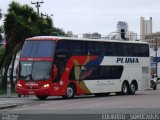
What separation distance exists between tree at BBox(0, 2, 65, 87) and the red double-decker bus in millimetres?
15095

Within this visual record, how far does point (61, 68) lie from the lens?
116 ft

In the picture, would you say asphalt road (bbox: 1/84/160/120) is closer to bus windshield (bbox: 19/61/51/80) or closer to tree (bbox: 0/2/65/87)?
bus windshield (bbox: 19/61/51/80)

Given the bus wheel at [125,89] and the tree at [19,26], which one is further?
the tree at [19,26]

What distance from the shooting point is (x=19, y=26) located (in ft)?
177

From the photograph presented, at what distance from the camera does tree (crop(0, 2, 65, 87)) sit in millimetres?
53969

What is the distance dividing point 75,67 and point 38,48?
2808 millimetres

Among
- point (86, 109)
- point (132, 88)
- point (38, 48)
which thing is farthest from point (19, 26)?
point (86, 109)

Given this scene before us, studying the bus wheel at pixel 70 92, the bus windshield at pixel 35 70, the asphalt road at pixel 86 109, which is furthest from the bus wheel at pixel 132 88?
the asphalt road at pixel 86 109

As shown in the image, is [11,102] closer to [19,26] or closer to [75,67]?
[75,67]

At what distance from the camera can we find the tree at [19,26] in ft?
177

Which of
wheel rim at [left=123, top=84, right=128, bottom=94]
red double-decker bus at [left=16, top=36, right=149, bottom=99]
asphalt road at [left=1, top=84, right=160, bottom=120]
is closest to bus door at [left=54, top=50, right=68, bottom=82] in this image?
red double-decker bus at [left=16, top=36, right=149, bottom=99]

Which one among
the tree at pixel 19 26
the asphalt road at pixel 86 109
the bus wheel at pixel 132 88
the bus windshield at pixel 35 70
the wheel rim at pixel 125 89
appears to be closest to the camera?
the asphalt road at pixel 86 109

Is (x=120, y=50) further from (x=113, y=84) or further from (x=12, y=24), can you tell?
(x=12, y=24)

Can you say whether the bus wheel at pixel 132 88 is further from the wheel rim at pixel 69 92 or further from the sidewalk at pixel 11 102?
the sidewalk at pixel 11 102
